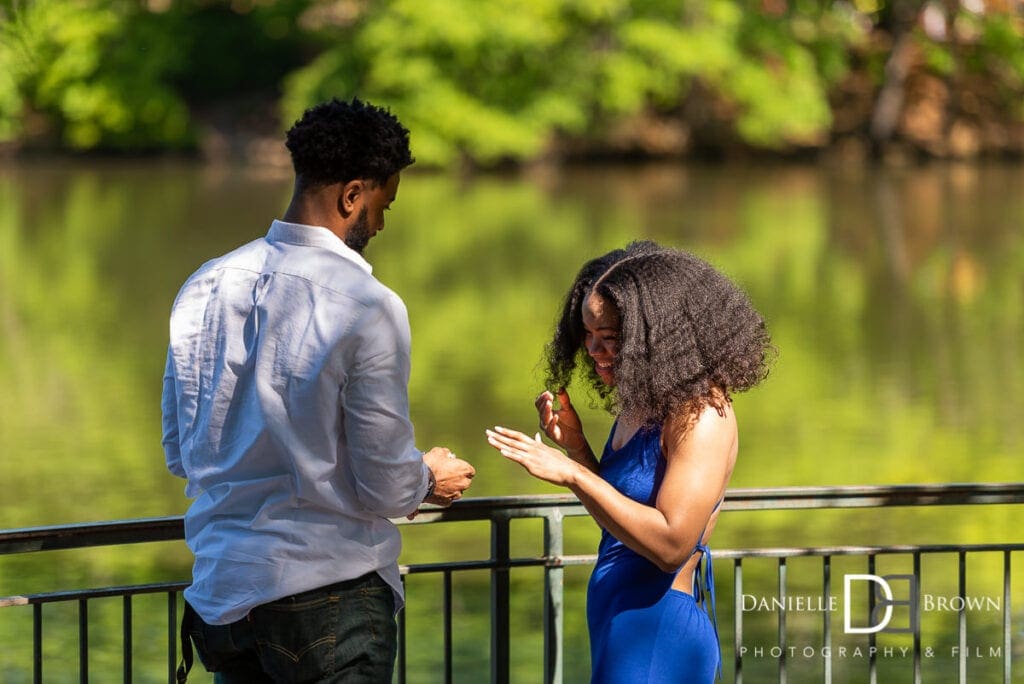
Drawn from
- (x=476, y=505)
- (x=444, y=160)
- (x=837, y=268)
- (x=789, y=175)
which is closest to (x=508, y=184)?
(x=444, y=160)

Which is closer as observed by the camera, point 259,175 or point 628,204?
point 628,204

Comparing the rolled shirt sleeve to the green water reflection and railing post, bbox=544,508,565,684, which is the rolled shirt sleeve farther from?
the green water reflection

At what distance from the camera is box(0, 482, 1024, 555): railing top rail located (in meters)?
3.53

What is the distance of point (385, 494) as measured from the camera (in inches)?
→ 117

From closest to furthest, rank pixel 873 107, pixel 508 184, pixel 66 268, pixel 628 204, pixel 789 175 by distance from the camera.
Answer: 1. pixel 66 268
2. pixel 628 204
3. pixel 508 184
4. pixel 789 175
5. pixel 873 107

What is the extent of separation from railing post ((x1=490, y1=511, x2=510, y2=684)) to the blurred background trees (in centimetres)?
3956

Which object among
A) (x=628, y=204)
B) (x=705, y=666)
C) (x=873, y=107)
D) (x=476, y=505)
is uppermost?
(x=873, y=107)

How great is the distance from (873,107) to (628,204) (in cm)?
1844

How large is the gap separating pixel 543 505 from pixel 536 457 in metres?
0.87

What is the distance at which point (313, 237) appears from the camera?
3.03 metres

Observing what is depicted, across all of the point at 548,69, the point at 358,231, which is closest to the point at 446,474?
the point at 358,231

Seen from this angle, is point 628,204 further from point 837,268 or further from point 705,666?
point 705,666

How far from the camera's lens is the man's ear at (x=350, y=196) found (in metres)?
3.06

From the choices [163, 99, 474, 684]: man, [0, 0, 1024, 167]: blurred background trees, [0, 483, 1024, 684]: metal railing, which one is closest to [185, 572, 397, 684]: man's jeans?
[163, 99, 474, 684]: man
